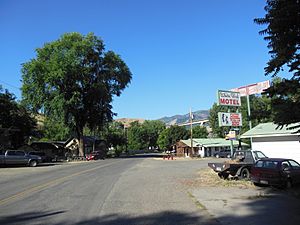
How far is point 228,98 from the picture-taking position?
28.7 meters

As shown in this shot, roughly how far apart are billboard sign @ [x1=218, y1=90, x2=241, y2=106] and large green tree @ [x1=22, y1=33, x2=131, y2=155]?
3132 centimetres

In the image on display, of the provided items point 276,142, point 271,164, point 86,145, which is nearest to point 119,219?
point 271,164

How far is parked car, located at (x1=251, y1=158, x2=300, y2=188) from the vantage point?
15.8m

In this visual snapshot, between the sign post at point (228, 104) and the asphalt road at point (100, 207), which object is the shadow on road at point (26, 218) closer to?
the asphalt road at point (100, 207)

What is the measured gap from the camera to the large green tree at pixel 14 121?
157ft

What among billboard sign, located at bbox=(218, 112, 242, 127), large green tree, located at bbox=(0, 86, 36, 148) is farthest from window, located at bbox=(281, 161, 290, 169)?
large green tree, located at bbox=(0, 86, 36, 148)

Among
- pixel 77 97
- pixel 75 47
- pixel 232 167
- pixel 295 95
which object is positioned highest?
pixel 75 47

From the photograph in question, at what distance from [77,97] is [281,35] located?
49235 millimetres

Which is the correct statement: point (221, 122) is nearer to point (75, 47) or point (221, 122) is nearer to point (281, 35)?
point (281, 35)

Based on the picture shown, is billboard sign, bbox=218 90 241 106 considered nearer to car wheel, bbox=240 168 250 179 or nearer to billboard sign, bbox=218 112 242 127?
billboard sign, bbox=218 112 242 127

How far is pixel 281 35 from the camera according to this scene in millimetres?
9375

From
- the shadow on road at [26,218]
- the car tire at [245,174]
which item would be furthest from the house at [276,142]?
the shadow on road at [26,218]

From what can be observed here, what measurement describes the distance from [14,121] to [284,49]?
159 feet

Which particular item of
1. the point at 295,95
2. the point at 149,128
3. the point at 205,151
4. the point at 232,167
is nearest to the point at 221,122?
the point at 232,167
